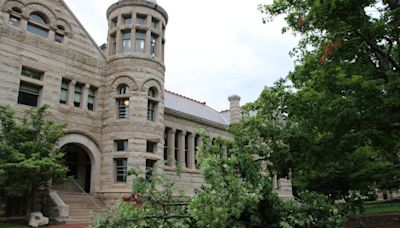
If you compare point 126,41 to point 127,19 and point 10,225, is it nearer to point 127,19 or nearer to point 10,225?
point 127,19

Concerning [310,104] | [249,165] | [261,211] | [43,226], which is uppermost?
[310,104]

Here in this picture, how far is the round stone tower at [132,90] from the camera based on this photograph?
64.7 ft

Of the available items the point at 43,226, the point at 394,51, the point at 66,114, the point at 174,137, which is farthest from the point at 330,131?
the point at 174,137

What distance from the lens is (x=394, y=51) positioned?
36.6 ft

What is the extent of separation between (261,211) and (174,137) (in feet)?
62.3

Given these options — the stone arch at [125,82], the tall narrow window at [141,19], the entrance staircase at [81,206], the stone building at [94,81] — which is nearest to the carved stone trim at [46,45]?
the stone building at [94,81]

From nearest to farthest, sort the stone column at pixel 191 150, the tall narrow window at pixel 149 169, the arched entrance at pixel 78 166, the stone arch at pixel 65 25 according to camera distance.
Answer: the tall narrow window at pixel 149 169 < the stone arch at pixel 65 25 < the arched entrance at pixel 78 166 < the stone column at pixel 191 150

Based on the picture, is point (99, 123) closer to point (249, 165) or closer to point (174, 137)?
point (174, 137)

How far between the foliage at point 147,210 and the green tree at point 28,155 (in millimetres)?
8359

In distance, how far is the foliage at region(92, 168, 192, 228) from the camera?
617cm

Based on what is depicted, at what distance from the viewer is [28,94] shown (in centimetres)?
1792

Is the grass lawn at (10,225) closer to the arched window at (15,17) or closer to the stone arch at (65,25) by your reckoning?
the arched window at (15,17)

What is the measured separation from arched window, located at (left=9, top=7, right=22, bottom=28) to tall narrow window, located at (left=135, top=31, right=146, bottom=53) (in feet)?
22.3

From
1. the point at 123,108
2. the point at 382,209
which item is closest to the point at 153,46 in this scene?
the point at 123,108
